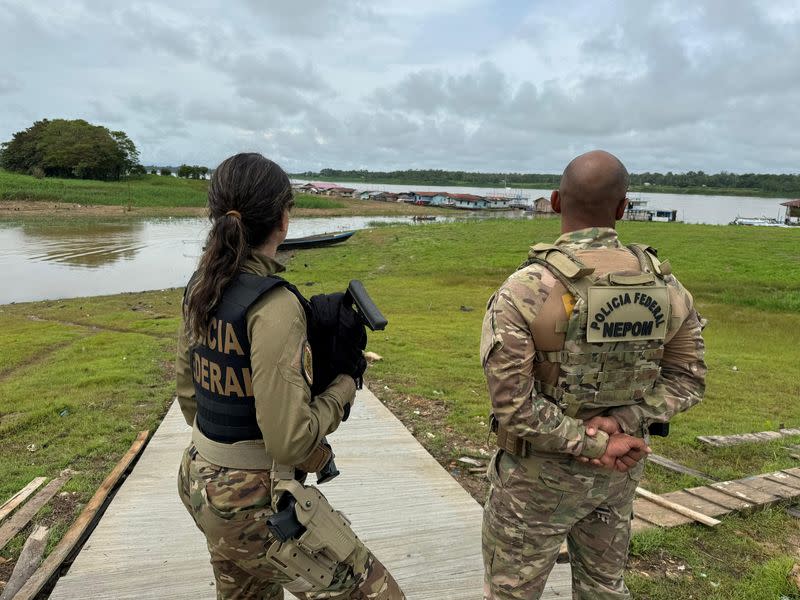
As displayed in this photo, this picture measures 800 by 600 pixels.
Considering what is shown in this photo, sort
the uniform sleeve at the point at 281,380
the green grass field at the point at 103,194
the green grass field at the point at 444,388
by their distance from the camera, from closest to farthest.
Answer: the uniform sleeve at the point at 281,380 < the green grass field at the point at 444,388 < the green grass field at the point at 103,194

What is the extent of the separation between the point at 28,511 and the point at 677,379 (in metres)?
4.23

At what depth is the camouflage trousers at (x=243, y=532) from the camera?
1.88 m

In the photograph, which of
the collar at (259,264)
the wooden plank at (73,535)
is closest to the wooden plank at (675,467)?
the collar at (259,264)

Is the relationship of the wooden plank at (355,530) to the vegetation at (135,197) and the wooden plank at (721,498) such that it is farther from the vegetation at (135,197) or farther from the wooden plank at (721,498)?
the vegetation at (135,197)

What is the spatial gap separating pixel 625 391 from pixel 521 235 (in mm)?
31422

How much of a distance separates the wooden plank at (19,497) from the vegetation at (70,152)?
90.2 metres

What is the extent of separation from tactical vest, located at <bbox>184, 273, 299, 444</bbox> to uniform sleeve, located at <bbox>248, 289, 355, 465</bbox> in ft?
0.16

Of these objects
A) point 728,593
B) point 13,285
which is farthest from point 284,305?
point 13,285

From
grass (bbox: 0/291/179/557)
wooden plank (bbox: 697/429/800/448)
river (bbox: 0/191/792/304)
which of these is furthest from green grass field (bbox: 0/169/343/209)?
wooden plank (bbox: 697/429/800/448)

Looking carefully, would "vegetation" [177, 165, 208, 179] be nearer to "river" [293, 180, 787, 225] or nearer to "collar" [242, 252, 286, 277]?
"river" [293, 180, 787, 225]

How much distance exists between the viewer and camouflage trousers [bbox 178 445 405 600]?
6.18 ft

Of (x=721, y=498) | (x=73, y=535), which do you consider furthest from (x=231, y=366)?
(x=721, y=498)

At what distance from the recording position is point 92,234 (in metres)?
37.5

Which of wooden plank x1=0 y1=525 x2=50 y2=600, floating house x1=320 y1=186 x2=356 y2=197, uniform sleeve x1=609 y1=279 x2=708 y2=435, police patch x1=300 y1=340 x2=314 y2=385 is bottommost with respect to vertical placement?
wooden plank x1=0 y1=525 x2=50 y2=600
